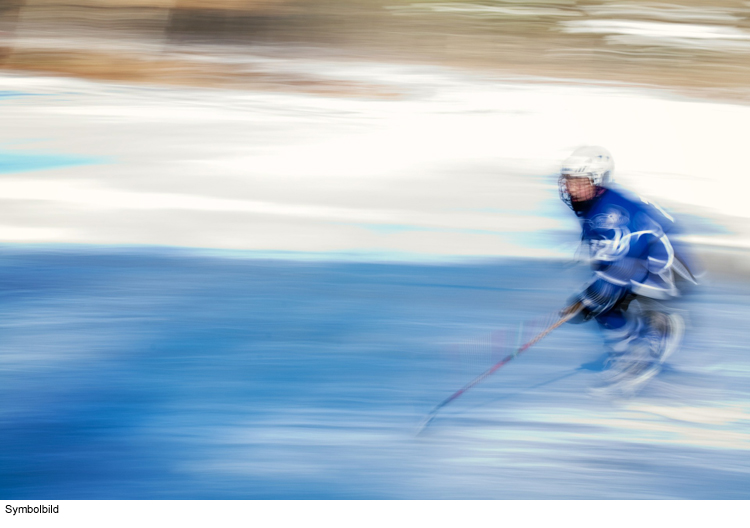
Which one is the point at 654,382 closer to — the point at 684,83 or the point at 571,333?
the point at 571,333

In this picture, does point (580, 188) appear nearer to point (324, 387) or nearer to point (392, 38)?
point (324, 387)

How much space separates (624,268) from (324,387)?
99 centimetres

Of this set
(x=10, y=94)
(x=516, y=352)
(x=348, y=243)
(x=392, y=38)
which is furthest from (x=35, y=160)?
(x=516, y=352)

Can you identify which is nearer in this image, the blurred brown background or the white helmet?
the white helmet

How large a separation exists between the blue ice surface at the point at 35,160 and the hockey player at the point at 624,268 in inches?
118

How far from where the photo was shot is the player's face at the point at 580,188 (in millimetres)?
2025

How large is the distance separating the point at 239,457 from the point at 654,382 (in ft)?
4.38

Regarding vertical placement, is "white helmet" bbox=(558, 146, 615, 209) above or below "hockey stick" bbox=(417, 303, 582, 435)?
above

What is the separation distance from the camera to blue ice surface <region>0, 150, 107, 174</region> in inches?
152

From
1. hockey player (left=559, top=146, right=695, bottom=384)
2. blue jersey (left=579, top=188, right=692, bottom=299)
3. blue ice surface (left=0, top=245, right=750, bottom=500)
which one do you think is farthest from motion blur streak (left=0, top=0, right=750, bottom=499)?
blue jersey (left=579, top=188, right=692, bottom=299)

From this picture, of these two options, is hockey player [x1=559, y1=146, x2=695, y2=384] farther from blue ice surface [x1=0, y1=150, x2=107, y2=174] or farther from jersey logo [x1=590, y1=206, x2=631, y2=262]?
blue ice surface [x1=0, y1=150, x2=107, y2=174]

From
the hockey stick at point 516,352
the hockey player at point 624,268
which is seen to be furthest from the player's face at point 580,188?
the hockey stick at point 516,352

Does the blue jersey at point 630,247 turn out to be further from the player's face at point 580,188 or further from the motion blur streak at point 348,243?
the motion blur streak at point 348,243

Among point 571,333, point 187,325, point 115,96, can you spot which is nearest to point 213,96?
point 115,96
